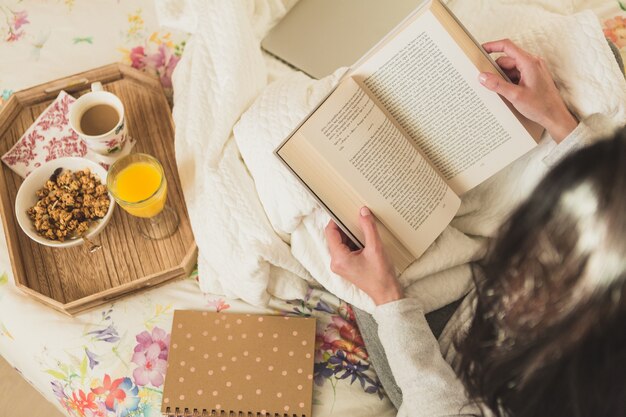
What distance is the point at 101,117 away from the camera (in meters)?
0.82

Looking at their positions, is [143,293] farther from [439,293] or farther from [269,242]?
[439,293]

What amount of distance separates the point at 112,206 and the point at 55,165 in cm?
12

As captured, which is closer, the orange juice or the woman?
the woman

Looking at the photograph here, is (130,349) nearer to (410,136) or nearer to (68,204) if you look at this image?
(68,204)

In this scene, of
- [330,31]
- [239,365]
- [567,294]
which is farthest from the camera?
[330,31]

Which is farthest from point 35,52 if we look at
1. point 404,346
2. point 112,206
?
point 404,346

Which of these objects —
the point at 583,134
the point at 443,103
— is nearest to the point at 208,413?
the point at 443,103

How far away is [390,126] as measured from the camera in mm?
668

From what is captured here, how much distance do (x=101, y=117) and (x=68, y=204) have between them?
0.51ft

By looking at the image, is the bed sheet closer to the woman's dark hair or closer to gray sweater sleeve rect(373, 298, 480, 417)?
gray sweater sleeve rect(373, 298, 480, 417)

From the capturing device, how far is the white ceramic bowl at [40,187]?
0.76m

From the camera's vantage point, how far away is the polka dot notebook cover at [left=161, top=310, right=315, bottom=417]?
74cm

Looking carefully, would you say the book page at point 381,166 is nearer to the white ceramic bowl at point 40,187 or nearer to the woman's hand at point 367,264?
the woman's hand at point 367,264

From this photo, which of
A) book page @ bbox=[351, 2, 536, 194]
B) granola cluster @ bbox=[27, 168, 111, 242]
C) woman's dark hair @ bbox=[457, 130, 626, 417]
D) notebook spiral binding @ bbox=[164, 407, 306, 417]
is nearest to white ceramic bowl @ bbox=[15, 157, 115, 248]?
granola cluster @ bbox=[27, 168, 111, 242]
